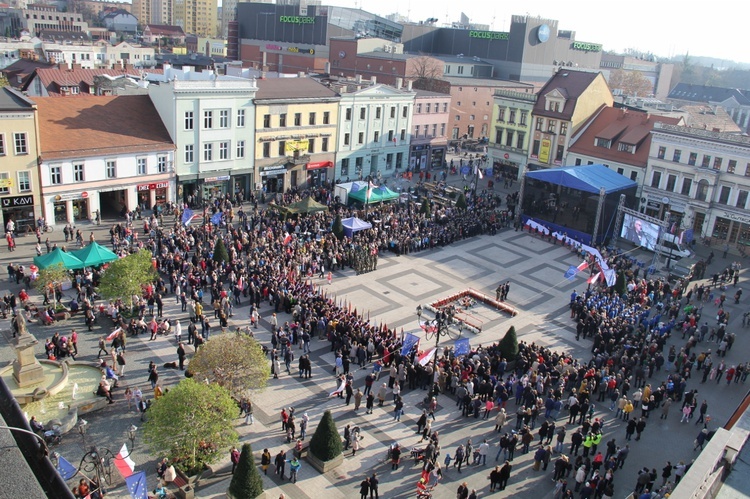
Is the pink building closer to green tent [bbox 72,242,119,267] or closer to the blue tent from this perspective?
the blue tent

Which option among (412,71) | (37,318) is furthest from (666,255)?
(412,71)

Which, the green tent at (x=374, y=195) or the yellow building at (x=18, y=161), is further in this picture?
the green tent at (x=374, y=195)

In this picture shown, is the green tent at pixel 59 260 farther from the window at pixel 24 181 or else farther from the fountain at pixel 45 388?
the window at pixel 24 181

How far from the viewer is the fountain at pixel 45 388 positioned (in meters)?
23.1

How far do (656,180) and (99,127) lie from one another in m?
45.8

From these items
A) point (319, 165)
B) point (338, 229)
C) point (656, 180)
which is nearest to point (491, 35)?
point (656, 180)

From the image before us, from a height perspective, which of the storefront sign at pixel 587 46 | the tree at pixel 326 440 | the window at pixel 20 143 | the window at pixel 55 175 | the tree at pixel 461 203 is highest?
the storefront sign at pixel 587 46

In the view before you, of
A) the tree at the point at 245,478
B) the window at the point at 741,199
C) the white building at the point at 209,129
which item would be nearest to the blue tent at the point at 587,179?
the window at the point at 741,199

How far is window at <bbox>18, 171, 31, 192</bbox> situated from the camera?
40.6m

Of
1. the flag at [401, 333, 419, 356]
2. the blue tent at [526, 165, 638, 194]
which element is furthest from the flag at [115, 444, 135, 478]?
the blue tent at [526, 165, 638, 194]

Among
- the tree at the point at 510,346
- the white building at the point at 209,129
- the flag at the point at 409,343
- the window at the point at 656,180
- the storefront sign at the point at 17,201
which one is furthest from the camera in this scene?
the window at the point at 656,180

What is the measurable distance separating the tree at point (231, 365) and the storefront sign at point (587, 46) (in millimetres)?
103949

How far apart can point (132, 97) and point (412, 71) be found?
143 ft

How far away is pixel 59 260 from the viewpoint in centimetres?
3206
